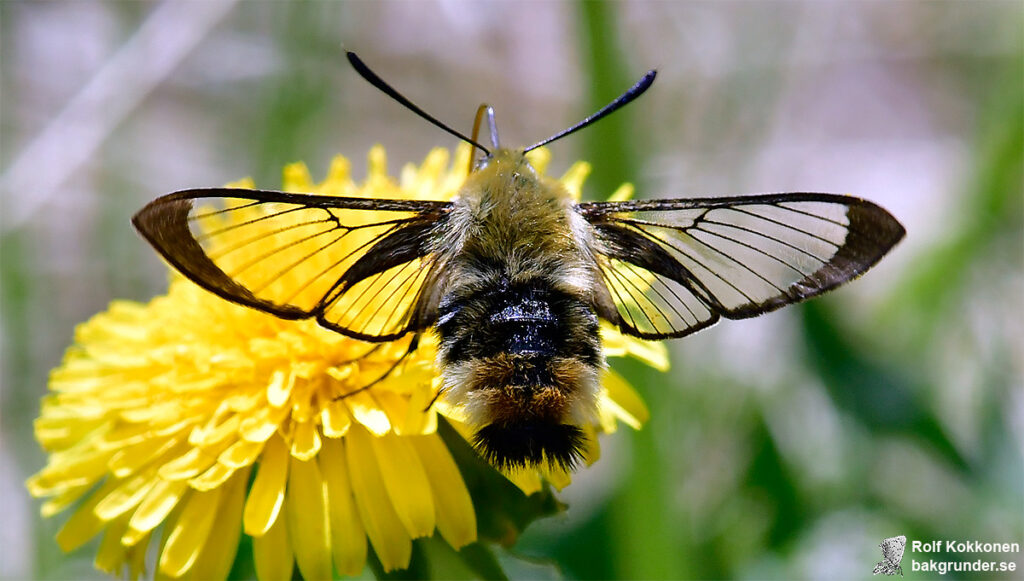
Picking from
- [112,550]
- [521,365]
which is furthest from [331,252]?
[112,550]

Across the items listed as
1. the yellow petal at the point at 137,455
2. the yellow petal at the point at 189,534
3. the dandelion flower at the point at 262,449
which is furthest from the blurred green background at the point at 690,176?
the yellow petal at the point at 137,455

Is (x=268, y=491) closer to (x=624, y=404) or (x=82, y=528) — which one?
(x=82, y=528)

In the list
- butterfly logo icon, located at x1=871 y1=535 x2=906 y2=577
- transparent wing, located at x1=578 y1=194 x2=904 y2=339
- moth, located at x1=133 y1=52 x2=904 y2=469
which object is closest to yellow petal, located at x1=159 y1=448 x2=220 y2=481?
moth, located at x1=133 y1=52 x2=904 y2=469

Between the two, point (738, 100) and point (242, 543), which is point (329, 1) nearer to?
point (738, 100)

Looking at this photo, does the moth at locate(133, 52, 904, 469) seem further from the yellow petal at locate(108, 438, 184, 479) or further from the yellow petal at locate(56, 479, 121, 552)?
the yellow petal at locate(56, 479, 121, 552)

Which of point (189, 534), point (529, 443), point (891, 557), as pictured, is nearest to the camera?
point (529, 443)

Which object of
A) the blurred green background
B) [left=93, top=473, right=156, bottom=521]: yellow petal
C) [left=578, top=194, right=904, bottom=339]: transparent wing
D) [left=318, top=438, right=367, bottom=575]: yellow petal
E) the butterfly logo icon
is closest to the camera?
[left=578, top=194, right=904, bottom=339]: transparent wing
